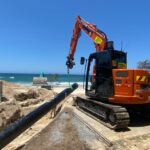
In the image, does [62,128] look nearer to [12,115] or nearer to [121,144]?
[121,144]

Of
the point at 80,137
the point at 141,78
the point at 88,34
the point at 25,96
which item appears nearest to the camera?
the point at 80,137

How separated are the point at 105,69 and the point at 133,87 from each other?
4.65 ft

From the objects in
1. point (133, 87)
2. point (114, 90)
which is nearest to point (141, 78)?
point (133, 87)

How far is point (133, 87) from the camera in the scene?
8344mm

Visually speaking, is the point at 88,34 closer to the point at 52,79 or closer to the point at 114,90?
the point at 114,90

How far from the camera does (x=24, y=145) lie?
282 inches

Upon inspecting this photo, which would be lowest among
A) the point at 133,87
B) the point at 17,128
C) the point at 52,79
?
the point at 17,128

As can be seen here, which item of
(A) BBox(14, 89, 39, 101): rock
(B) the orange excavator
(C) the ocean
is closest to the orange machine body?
(B) the orange excavator

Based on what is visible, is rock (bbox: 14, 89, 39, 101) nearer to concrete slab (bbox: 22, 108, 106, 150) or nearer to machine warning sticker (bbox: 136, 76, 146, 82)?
concrete slab (bbox: 22, 108, 106, 150)

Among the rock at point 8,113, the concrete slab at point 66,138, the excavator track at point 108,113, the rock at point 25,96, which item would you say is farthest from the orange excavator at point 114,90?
the rock at point 25,96

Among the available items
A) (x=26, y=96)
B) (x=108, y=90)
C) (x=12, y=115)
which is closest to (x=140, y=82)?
(x=108, y=90)

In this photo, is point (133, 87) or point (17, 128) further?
point (133, 87)

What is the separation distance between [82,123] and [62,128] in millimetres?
819

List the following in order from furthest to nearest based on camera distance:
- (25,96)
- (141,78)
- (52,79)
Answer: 1. (52,79)
2. (25,96)
3. (141,78)
